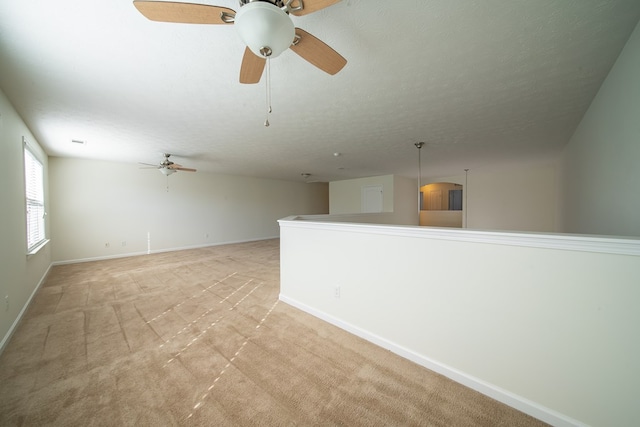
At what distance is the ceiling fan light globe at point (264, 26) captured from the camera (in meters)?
0.99

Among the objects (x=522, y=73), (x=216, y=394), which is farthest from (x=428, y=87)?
(x=216, y=394)

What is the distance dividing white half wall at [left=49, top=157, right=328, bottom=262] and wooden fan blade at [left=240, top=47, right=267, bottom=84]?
612cm

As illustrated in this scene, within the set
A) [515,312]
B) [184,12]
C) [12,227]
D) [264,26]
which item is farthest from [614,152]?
[12,227]

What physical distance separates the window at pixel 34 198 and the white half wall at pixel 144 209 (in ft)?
3.54

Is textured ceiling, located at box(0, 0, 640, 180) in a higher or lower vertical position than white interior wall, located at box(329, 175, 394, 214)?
higher

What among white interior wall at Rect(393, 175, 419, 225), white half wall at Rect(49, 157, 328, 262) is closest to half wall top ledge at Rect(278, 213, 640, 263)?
→ white interior wall at Rect(393, 175, 419, 225)

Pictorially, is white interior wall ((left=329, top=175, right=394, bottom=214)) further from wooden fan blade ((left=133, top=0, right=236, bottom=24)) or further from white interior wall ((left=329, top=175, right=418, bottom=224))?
wooden fan blade ((left=133, top=0, right=236, bottom=24))

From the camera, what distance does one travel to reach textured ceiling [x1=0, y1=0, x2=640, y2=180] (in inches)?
52.9

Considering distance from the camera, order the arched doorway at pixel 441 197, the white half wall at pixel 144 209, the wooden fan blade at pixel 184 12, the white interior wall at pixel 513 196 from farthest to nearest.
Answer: the arched doorway at pixel 441 197 < the white interior wall at pixel 513 196 < the white half wall at pixel 144 209 < the wooden fan blade at pixel 184 12

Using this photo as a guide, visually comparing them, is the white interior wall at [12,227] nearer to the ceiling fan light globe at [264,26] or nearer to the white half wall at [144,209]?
the white half wall at [144,209]

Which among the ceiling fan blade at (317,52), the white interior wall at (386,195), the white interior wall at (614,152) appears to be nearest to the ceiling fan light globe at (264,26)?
the ceiling fan blade at (317,52)

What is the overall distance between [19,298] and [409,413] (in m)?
4.20

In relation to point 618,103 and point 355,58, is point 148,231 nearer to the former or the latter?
point 355,58

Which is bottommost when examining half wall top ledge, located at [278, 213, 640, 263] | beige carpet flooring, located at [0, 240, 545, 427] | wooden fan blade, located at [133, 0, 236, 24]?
beige carpet flooring, located at [0, 240, 545, 427]
